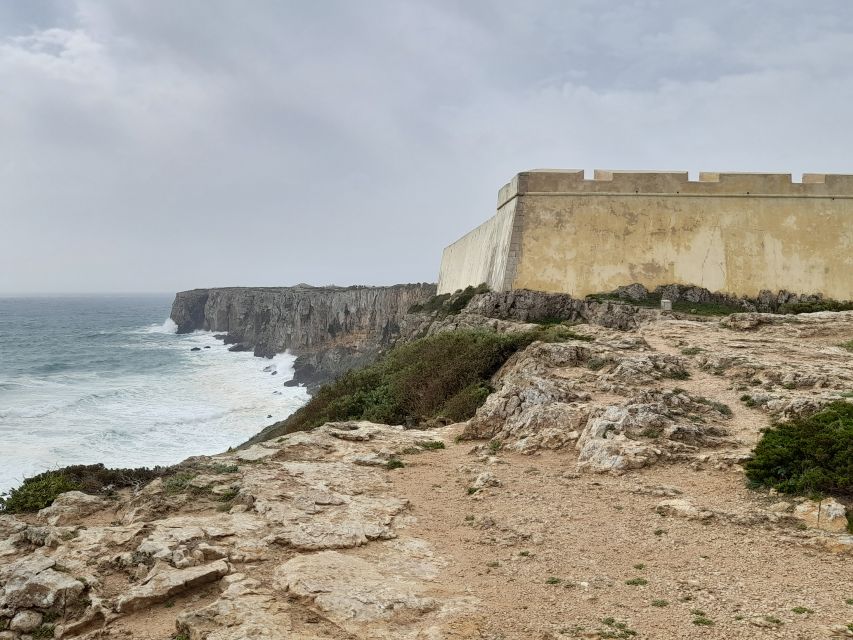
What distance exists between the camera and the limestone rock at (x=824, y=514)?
17.6 ft

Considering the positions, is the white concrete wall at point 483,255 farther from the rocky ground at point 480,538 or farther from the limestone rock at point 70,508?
the limestone rock at point 70,508

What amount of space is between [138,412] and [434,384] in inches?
1003

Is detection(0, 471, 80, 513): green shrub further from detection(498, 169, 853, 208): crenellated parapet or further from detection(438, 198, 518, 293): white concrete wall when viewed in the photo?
detection(498, 169, 853, 208): crenellated parapet

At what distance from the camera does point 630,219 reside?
19031 millimetres

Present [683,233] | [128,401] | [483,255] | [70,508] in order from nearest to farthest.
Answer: [70,508] < [683,233] < [483,255] < [128,401]

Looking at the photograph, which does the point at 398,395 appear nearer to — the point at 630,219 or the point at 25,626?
the point at 25,626

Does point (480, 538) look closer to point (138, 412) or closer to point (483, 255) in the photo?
point (483, 255)

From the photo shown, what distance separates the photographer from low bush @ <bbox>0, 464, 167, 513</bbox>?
6926 millimetres

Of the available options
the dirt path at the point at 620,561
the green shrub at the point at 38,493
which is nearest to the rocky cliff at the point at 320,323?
the green shrub at the point at 38,493

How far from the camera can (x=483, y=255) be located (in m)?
25.1

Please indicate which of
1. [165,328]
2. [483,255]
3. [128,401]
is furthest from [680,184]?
[165,328]

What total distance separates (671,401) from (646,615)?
5.12 metres

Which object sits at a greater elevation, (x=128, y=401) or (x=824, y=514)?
(x=824, y=514)

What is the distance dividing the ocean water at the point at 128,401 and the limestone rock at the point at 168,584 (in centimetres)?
1736
